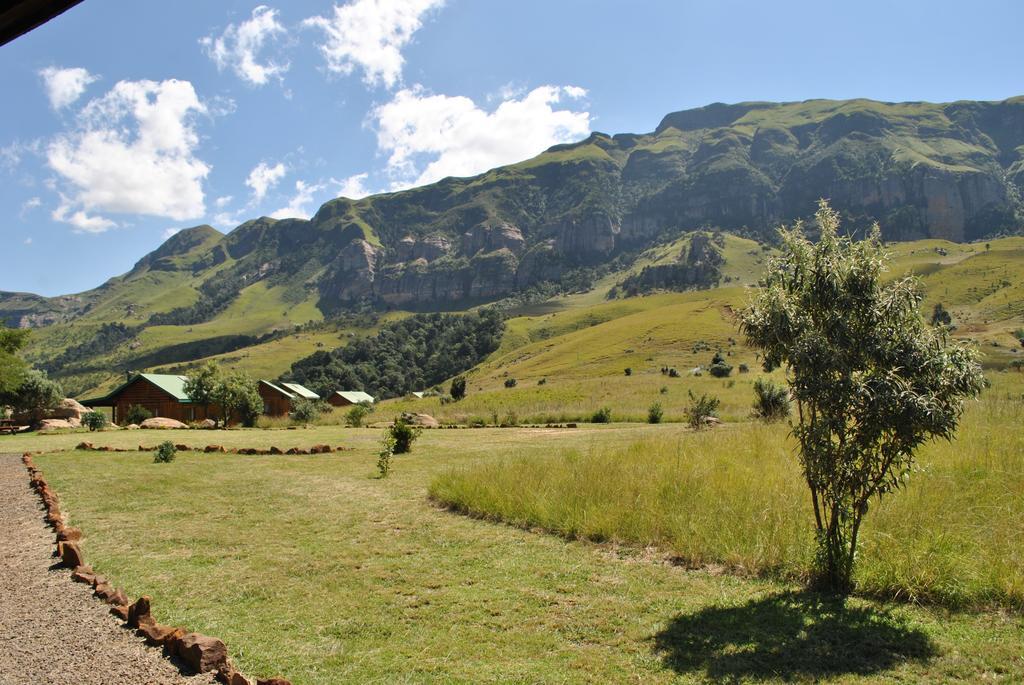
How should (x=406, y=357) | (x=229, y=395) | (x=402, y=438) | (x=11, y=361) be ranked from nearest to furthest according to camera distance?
(x=402, y=438) < (x=11, y=361) < (x=229, y=395) < (x=406, y=357)

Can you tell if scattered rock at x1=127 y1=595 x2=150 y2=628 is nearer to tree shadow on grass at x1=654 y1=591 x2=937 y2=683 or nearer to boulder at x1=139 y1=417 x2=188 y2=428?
tree shadow on grass at x1=654 y1=591 x2=937 y2=683

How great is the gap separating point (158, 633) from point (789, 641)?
222 inches

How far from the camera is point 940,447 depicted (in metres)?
11.7

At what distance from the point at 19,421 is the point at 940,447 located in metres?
52.4

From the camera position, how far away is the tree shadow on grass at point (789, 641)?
4.82 metres

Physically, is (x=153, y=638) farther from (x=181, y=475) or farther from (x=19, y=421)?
(x=19, y=421)

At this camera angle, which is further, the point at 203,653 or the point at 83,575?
the point at 83,575

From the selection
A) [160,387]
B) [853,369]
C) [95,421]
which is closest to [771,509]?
[853,369]

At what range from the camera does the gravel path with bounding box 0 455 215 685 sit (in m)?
4.86

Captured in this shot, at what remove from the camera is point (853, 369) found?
20.8 feet

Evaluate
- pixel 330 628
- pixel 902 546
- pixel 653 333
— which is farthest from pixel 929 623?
pixel 653 333

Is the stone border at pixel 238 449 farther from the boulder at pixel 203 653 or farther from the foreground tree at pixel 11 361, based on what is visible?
the boulder at pixel 203 653

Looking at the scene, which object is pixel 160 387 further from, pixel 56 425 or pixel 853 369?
pixel 853 369

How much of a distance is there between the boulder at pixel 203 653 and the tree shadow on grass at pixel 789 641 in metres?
3.67
